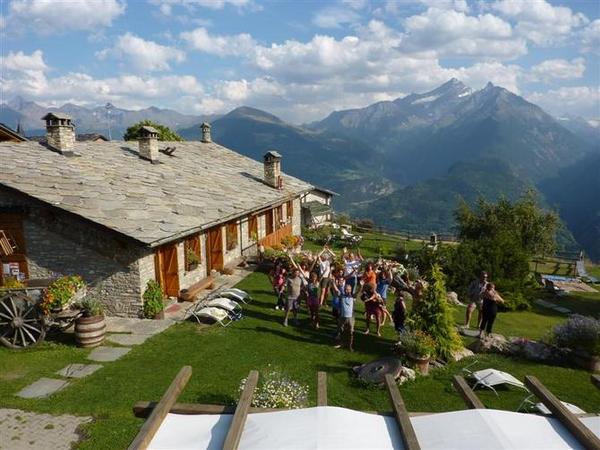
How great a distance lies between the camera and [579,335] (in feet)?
36.7

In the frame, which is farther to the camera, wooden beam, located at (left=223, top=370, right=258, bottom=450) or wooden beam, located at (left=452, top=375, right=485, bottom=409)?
wooden beam, located at (left=452, top=375, right=485, bottom=409)

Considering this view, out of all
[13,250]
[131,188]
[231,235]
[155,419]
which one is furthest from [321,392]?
[231,235]

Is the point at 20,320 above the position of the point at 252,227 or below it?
below

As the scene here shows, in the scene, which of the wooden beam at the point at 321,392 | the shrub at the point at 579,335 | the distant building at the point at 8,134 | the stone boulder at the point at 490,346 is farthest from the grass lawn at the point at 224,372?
the distant building at the point at 8,134

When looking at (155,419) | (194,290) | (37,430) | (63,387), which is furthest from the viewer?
(194,290)

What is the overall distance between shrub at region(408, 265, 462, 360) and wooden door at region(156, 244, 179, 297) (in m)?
8.18

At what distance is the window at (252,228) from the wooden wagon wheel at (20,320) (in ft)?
38.9

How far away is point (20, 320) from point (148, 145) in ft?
38.1

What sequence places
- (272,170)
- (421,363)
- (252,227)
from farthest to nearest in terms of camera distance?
(272,170), (252,227), (421,363)

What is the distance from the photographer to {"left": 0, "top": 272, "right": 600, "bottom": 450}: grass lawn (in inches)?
335

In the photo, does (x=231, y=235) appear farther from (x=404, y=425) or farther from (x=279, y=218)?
(x=404, y=425)

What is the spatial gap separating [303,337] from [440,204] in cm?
18041

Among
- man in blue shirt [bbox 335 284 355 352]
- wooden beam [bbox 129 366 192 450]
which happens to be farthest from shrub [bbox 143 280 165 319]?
wooden beam [bbox 129 366 192 450]

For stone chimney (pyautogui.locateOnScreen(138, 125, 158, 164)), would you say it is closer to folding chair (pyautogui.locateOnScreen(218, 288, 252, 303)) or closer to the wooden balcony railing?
the wooden balcony railing
